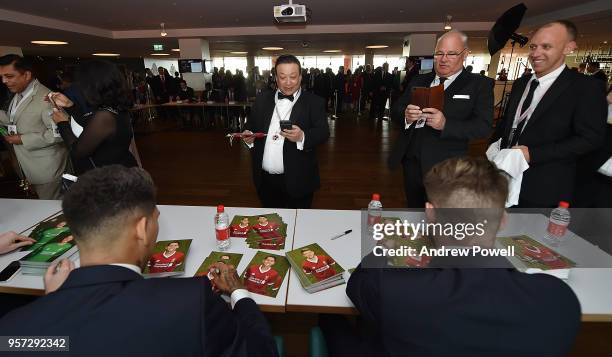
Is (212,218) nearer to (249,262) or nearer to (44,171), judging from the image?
(249,262)

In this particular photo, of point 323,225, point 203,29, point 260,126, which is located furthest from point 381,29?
point 323,225

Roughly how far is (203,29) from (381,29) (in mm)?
6316

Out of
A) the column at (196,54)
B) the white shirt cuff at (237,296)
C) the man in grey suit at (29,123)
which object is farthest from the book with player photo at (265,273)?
the column at (196,54)

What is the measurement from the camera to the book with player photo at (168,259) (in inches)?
57.5

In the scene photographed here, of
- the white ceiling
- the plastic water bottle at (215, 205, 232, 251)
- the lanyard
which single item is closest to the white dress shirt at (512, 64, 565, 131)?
the plastic water bottle at (215, 205, 232, 251)

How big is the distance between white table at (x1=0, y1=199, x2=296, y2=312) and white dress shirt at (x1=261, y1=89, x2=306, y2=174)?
1.59ft

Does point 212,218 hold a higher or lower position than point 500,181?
lower

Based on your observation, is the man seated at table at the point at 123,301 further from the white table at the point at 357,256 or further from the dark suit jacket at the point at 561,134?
the dark suit jacket at the point at 561,134

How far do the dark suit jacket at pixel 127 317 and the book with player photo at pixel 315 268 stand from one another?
22.0 inches

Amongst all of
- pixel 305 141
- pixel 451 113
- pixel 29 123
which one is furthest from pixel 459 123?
pixel 29 123

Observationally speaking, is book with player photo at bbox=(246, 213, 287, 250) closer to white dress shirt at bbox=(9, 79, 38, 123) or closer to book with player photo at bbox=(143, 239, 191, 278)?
book with player photo at bbox=(143, 239, 191, 278)

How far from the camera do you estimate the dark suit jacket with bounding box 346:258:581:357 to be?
80 centimetres

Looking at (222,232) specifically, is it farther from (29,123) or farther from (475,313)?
(29,123)

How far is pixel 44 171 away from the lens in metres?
2.83
